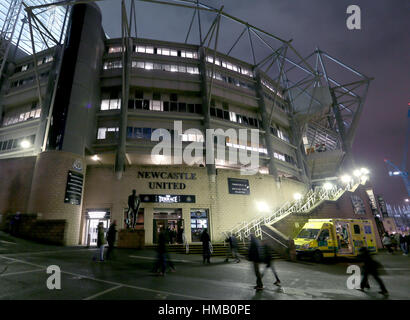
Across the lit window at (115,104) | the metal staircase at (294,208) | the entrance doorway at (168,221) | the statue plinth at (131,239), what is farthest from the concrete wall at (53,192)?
the metal staircase at (294,208)

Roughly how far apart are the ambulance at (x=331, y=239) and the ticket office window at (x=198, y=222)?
8.84m

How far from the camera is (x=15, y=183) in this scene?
1827 centimetres

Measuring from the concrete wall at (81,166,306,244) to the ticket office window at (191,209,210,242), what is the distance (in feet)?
1.44

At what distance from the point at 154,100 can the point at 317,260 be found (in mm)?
20513

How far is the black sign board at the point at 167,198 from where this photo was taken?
19625 mm

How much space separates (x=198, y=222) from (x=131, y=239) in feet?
26.8

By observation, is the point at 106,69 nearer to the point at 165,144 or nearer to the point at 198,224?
the point at 165,144

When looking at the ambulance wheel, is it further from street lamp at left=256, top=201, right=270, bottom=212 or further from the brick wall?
the brick wall

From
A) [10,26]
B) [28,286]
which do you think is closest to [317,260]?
[28,286]

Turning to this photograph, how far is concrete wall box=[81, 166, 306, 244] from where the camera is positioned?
19203 mm

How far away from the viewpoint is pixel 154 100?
23.9m

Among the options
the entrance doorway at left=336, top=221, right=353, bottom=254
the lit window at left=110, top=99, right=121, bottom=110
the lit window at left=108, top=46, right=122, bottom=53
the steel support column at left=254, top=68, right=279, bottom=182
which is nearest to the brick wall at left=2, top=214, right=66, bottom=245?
the lit window at left=110, top=99, right=121, bottom=110
